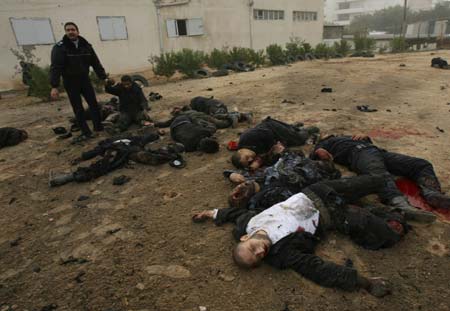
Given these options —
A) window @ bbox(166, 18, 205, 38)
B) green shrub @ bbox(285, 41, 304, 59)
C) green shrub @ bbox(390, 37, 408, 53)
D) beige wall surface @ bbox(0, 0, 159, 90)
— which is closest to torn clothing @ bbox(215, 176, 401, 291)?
beige wall surface @ bbox(0, 0, 159, 90)

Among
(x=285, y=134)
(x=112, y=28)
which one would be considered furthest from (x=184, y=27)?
(x=285, y=134)

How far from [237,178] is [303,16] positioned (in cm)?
2266

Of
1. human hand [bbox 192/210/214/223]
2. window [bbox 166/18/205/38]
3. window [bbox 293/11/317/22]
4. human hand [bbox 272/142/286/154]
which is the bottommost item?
human hand [bbox 192/210/214/223]

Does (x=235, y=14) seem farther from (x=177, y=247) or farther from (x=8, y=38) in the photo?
(x=177, y=247)

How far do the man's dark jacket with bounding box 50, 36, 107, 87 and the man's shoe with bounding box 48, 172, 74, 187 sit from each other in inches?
70.4

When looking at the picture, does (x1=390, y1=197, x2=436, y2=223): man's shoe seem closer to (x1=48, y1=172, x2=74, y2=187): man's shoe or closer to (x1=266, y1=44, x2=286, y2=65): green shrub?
(x1=48, y1=172, x2=74, y2=187): man's shoe

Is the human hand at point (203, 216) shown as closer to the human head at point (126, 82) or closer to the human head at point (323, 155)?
the human head at point (323, 155)

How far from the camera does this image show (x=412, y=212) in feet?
8.41

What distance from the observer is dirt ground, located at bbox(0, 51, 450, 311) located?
2.01 meters

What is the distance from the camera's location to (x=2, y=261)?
8.23ft

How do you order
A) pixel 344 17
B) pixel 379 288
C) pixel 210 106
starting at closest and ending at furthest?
pixel 379 288, pixel 210 106, pixel 344 17

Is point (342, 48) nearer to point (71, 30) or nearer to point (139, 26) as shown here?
point (139, 26)

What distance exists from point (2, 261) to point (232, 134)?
3.36 meters

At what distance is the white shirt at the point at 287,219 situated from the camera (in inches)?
87.8
